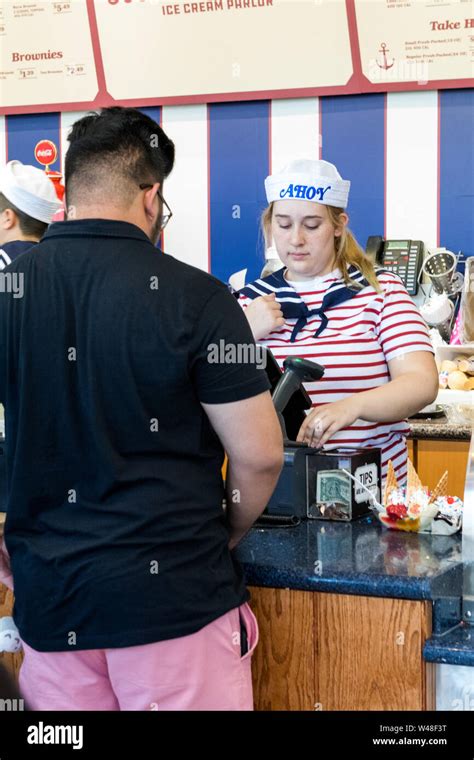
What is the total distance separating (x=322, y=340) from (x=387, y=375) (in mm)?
178

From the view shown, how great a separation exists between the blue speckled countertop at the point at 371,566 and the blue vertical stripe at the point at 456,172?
2302mm

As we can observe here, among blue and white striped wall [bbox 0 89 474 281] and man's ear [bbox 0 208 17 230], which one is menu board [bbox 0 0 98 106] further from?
man's ear [bbox 0 208 17 230]

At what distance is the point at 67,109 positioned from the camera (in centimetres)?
461

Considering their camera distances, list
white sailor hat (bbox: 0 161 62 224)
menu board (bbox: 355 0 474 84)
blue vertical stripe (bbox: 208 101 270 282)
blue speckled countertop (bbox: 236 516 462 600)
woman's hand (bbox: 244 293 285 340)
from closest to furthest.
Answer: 1. blue speckled countertop (bbox: 236 516 462 600)
2. woman's hand (bbox: 244 293 285 340)
3. white sailor hat (bbox: 0 161 62 224)
4. menu board (bbox: 355 0 474 84)
5. blue vertical stripe (bbox: 208 101 270 282)

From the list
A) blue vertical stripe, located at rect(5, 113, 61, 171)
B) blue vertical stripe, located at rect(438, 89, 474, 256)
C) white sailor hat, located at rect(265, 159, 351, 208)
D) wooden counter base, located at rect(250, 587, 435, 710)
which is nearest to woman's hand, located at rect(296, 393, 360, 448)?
wooden counter base, located at rect(250, 587, 435, 710)

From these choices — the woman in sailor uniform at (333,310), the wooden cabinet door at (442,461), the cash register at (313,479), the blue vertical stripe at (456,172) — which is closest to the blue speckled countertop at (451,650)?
the cash register at (313,479)

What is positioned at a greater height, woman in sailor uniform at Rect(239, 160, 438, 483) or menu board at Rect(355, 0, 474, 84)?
menu board at Rect(355, 0, 474, 84)

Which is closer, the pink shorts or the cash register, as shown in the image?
the pink shorts

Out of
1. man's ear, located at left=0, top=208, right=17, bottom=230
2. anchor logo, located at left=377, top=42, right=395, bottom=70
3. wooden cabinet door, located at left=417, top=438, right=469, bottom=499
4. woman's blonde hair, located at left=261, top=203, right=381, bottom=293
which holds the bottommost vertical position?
wooden cabinet door, located at left=417, top=438, right=469, bottom=499

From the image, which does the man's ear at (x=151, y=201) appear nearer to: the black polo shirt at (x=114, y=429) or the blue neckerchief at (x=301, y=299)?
the black polo shirt at (x=114, y=429)

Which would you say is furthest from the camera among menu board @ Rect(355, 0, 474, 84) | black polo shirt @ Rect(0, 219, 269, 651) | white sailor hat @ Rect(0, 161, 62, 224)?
menu board @ Rect(355, 0, 474, 84)

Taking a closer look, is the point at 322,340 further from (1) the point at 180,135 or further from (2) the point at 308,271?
(1) the point at 180,135

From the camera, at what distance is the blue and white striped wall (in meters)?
4.15

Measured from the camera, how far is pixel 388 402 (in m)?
2.28
